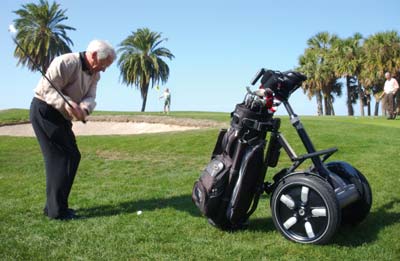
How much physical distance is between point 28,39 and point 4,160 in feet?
129

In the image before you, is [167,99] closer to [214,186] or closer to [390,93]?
[390,93]

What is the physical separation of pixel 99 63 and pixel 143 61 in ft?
164

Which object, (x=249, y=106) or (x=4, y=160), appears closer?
(x=249, y=106)

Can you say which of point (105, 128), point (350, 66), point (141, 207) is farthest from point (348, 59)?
point (141, 207)

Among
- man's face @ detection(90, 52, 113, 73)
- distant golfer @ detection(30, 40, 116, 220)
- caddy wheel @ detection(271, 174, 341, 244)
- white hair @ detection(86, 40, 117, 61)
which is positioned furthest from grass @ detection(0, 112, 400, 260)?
white hair @ detection(86, 40, 117, 61)

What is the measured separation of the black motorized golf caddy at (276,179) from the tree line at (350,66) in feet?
164

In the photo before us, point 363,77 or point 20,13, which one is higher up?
point 20,13

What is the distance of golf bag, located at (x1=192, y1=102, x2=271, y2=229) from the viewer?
4352 mm

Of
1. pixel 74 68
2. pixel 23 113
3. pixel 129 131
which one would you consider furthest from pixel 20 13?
pixel 74 68

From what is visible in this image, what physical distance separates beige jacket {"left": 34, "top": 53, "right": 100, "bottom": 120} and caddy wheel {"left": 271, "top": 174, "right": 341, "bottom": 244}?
8.55 feet

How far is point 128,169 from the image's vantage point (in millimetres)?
9930

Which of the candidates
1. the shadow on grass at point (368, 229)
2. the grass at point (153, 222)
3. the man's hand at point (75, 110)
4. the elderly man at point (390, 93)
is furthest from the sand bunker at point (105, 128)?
the shadow on grass at point (368, 229)

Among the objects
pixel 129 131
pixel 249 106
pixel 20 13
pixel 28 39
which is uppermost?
pixel 20 13

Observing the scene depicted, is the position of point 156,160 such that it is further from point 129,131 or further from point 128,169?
point 129,131
